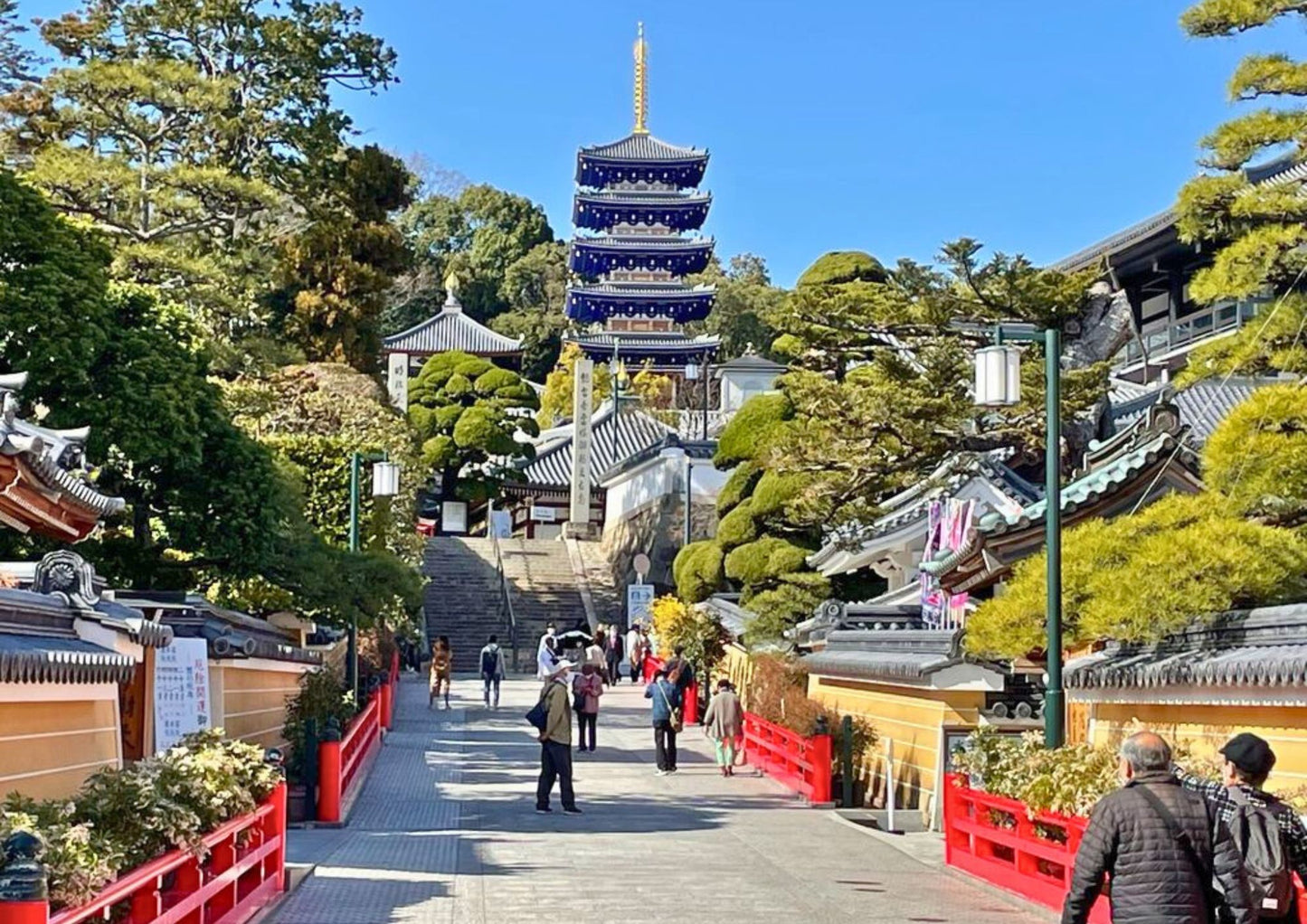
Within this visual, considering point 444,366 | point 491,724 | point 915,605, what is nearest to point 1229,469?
point 915,605

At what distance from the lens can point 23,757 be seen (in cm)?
1112

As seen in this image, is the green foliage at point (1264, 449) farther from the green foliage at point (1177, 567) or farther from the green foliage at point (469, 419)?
the green foliage at point (469, 419)

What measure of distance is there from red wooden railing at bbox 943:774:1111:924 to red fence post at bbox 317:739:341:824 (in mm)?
6814

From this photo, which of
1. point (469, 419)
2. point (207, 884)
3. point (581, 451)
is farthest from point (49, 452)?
point (469, 419)

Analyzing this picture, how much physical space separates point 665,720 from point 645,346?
55992mm

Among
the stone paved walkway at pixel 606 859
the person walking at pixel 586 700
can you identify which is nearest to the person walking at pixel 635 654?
the person walking at pixel 586 700

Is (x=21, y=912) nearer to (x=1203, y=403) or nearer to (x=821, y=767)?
(x=821, y=767)

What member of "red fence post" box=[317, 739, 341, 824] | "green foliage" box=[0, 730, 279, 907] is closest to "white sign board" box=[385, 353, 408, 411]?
"red fence post" box=[317, 739, 341, 824]

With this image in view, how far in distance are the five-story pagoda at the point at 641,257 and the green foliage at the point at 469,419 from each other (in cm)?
1634

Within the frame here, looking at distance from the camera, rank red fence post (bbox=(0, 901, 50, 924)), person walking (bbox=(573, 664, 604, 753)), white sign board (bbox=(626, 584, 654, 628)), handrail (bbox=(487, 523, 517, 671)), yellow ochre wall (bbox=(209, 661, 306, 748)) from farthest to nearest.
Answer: handrail (bbox=(487, 523, 517, 671)) → white sign board (bbox=(626, 584, 654, 628)) → person walking (bbox=(573, 664, 604, 753)) → yellow ochre wall (bbox=(209, 661, 306, 748)) → red fence post (bbox=(0, 901, 50, 924))

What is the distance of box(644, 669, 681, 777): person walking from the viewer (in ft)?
79.0

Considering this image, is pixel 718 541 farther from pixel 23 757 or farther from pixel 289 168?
pixel 23 757

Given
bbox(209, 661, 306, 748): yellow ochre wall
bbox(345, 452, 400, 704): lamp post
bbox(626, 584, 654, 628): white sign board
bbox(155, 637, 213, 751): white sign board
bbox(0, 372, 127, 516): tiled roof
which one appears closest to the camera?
bbox(0, 372, 127, 516): tiled roof

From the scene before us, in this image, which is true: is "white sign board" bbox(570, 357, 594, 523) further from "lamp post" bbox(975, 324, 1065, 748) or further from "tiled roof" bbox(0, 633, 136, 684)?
"tiled roof" bbox(0, 633, 136, 684)
